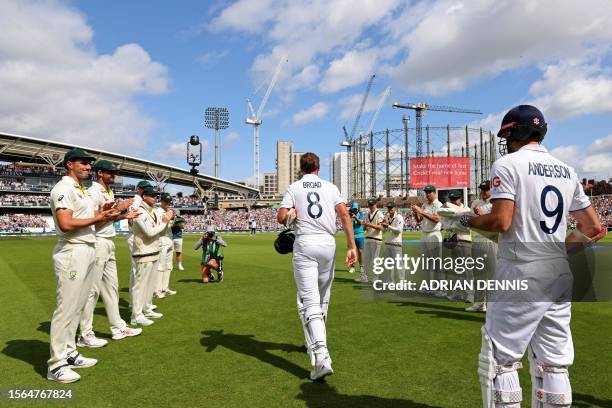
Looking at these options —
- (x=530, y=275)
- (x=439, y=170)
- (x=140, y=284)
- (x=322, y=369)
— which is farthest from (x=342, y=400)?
(x=439, y=170)

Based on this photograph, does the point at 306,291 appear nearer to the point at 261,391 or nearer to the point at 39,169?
the point at 261,391

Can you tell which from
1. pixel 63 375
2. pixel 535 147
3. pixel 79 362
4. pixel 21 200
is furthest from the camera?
pixel 21 200

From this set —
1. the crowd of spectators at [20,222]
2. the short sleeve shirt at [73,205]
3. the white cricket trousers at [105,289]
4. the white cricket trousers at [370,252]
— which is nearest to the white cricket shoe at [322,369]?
the short sleeve shirt at [73,205]

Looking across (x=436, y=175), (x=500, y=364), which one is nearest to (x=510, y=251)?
(x=500, y=364)

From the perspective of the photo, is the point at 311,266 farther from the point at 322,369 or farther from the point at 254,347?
the point at 254,347

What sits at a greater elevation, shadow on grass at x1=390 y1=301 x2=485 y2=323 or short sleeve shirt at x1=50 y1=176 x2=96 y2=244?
short sleeve shirt at x1=50 y1=176 x2=96 y2=244

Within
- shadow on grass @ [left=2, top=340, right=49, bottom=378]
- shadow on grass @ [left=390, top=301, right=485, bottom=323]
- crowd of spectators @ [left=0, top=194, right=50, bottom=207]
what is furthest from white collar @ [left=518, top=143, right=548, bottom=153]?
crowd of spectators @ [left=0, top=194, right=50, bottom=207]

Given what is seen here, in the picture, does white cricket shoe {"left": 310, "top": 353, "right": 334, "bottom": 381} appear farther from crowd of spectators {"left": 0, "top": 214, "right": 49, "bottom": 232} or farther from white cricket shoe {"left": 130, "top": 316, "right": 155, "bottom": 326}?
crowd of spectators {"left": 0, "top": 214, "right": 49, "bottom": 232}

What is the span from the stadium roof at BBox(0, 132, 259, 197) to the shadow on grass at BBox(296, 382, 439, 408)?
78.2 metres

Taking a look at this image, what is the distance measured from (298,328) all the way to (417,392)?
2.87 metres

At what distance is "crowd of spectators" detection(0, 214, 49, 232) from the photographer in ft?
199

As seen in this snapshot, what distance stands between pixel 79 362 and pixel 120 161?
83877 mm

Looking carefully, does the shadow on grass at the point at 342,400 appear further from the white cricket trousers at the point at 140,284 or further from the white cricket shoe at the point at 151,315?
the white cricket shoe at the point at 151,315

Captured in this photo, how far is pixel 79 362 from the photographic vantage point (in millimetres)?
4828
